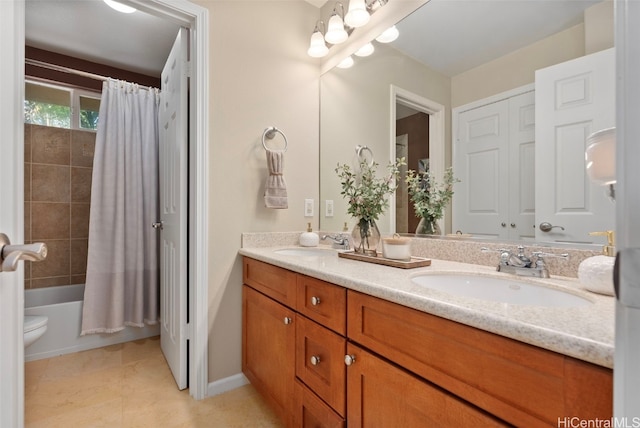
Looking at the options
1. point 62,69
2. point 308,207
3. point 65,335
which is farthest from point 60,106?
point 308,207

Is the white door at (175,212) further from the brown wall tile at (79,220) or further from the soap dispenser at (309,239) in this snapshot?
the brown wall tile at (79,220)

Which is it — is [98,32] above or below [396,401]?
above

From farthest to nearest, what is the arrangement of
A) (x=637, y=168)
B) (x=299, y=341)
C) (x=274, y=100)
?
1. (x=274, y=100)
2. (x=299, y=341)
3. (x=637, y=168)

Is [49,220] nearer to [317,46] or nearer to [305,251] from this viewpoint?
[305,251]

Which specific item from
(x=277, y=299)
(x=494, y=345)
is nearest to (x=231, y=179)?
(x=277, y=299)

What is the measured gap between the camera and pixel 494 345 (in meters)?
0.58

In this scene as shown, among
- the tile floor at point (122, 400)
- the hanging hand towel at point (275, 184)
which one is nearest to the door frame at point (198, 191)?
the tile floor at point (122, 400)

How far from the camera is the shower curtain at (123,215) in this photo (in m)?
2.28

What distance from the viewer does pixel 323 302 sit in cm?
106

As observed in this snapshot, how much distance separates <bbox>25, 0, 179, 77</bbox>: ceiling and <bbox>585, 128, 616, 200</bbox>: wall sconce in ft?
7.44

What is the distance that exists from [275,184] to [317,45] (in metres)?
0.96

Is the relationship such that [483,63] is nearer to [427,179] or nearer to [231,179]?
[427,179]

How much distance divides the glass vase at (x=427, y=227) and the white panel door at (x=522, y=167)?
312 millimetres

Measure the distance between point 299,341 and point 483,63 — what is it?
52.9 inches
